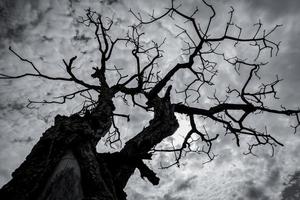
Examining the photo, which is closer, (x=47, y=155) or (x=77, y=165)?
(x=77, y=165)

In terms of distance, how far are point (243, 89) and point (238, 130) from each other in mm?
1018

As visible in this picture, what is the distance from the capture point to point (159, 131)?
4.32 metres

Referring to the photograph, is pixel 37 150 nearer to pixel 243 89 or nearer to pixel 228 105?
pixel 228 105

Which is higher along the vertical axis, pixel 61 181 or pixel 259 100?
pixel 259 100

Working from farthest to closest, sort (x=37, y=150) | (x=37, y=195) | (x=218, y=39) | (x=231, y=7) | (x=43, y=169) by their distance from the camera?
(x=218, y=39), (x=231, y=7), (x=37, y=150), (x=43, y=169), (x=37, y=195)

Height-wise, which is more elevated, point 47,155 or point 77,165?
point 47,155

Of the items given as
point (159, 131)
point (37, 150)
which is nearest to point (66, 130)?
point (37, 150)

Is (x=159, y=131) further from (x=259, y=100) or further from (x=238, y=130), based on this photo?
(x=259, y=100)

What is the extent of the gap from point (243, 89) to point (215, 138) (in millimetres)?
1461

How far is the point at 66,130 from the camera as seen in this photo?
3006 millimetres

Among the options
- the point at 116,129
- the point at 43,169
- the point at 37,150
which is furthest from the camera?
the point at 116,129

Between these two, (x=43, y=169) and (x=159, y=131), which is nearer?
(x=43, y=169)

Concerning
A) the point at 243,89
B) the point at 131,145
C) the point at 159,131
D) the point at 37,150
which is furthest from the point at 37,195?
the point at 243,89

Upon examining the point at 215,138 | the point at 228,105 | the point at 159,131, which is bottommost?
the point at 159,131
